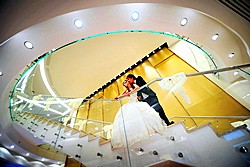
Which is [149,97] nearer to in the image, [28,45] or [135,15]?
[135,15]

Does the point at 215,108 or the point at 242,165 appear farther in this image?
the point at 215,108

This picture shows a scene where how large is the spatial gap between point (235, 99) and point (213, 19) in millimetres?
2020

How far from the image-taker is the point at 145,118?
2.29 m

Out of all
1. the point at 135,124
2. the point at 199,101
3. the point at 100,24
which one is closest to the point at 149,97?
the point at 135,124

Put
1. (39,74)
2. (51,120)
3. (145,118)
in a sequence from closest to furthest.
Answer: (145,118)
(51,120)
(39,74)

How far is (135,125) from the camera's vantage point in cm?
221

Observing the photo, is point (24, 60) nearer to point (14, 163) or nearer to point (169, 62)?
point (14, 163)

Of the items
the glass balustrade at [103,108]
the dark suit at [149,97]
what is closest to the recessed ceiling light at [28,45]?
the glass balustrade at [103,108]

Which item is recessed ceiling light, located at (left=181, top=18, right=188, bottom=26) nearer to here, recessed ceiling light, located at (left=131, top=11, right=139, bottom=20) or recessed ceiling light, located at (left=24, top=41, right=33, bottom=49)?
recessed ceiling light, located at (left=131, top=11, right=139, bottom=20)

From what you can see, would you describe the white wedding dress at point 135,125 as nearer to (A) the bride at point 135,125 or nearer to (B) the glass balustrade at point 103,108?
(A) the bride at point 135,125

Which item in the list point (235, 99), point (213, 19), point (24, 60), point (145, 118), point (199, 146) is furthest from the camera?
point (235, 99)

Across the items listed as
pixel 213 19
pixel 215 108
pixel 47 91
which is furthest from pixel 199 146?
pixel 47 91

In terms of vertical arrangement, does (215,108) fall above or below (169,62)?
below

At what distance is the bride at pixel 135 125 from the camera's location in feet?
7.01
